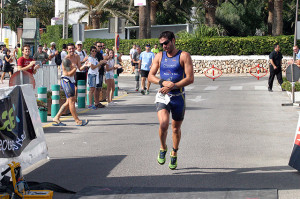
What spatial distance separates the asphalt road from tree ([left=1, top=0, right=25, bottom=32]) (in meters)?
73.9

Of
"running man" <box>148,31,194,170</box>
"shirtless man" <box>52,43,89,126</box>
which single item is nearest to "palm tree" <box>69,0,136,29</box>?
"shirtless man" <box>52,43,89,126</box>

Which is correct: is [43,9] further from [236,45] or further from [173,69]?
[173,69]

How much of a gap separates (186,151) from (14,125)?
130 inches

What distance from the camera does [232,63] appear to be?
40250mm

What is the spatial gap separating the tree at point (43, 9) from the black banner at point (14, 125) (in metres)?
70.0

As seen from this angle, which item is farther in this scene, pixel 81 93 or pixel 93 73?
pixel 81 93

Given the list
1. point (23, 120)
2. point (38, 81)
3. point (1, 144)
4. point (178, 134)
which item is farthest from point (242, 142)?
point (38, 81)

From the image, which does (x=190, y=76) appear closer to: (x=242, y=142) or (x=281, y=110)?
(x=242, y=142)

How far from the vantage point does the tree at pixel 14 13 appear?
8788 cm

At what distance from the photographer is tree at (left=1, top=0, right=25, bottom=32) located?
8788 centimetres

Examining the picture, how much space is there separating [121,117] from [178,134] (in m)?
6.99

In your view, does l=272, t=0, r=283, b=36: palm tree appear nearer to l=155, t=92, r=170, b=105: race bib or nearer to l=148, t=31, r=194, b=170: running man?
l=148, t=31, r=194, b=170: running man

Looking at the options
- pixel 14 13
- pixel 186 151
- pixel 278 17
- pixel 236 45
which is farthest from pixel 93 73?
pixel 14 13

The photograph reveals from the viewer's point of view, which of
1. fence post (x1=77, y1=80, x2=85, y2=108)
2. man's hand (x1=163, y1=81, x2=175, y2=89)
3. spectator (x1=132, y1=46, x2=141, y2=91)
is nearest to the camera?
man's hand (x1=163, y1=81, x2=175, y2=89)
